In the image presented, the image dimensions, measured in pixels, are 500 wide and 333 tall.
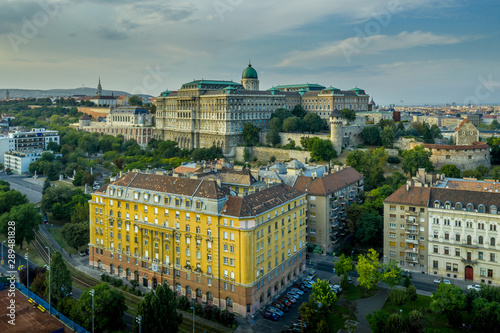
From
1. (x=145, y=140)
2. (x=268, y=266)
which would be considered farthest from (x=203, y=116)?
(x=268, y=266)

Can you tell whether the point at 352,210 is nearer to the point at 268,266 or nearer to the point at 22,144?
the point at 268,266

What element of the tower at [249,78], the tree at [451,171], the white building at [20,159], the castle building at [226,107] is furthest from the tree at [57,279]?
the tower at [249,78]

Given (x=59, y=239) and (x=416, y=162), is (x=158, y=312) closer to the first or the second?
(x=59, y=239)

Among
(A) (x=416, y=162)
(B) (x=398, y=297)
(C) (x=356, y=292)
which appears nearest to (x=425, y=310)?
(B) (x=398, y=297)

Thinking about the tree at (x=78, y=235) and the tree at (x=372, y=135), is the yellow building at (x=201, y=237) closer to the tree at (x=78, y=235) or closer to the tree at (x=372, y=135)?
the tree at (x=78, y=235)

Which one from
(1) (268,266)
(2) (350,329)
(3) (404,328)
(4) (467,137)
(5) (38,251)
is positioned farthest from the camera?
(4) (467,137)
